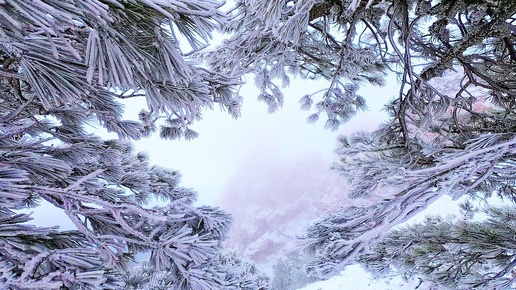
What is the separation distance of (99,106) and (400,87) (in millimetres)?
1379

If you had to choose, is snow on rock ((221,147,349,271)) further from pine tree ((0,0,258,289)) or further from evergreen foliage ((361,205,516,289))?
pine tree ((0,0,258,289))

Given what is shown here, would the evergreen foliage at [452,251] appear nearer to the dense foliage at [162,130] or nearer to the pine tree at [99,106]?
the dense foliage at [162,130]

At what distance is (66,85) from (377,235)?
0.89 meters

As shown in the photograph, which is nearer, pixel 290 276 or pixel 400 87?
pixel 400 87

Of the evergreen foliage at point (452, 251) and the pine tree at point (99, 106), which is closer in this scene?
the pine tree at point (99, 106)

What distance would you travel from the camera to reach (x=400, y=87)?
4.84ft

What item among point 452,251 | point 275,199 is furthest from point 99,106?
point 275,199

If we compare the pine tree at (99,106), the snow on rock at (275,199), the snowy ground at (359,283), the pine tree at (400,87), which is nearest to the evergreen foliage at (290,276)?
the snowy ground at (359,283)

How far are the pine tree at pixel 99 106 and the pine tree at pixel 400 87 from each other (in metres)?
0.16

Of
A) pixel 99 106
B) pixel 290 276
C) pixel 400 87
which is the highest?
pixel 290 276

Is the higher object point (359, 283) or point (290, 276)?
point (290, 276)

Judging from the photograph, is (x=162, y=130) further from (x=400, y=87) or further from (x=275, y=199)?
(x=275, y=199)

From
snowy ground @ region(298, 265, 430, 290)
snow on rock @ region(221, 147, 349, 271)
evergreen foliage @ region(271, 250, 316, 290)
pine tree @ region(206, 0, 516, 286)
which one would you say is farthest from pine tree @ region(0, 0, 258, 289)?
snow on rock @ region(221, 147, 349, 271)

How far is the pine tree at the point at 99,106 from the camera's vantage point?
15.4 inches
